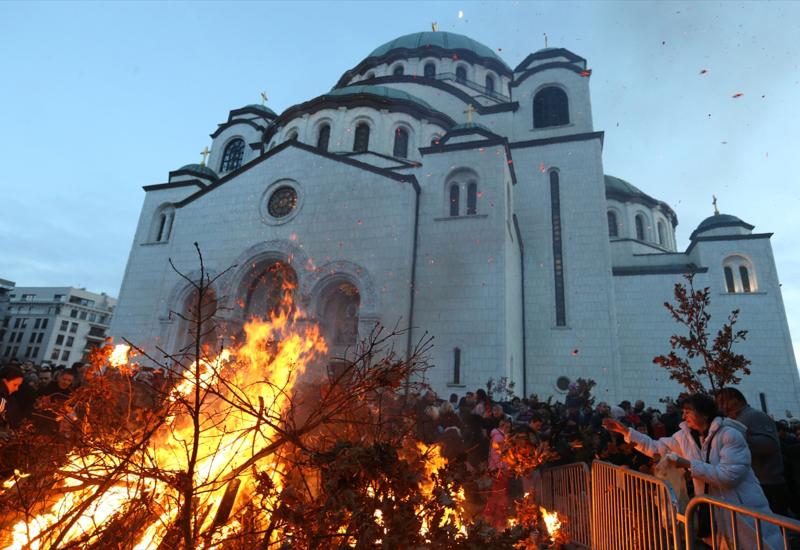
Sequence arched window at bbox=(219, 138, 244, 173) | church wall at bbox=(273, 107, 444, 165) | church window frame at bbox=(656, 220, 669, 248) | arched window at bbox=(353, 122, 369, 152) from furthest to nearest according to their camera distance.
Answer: church window frame at bbox=(656, 220, 669, 248)
arched window at bbox=(219, 138, 244, 173)
arched window at bbox=(353, 122, 369, 152)
church wall at bbox=(273, 107, 444, 165)

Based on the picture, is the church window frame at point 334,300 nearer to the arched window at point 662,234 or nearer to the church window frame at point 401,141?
the church window frame at point 401,141

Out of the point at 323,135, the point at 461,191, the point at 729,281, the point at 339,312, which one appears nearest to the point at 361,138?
the point at 323,135

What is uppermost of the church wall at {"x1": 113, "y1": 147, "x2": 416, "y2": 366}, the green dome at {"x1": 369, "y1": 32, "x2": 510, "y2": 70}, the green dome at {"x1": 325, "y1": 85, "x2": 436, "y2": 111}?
the green dome at {"x1": 369, "y1": 32, "x2": 510, "y2": 70}

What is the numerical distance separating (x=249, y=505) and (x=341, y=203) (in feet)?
47.1

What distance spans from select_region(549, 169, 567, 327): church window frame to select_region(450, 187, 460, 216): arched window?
17.7ft

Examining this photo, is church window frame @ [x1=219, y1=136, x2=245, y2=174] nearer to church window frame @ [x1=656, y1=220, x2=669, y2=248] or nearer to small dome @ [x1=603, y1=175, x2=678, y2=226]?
small dome @ [x1=603, y1=175, x2=678, y2=226]

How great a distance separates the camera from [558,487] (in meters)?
6.39

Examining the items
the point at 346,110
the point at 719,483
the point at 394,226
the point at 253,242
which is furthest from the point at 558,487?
the point at 346,110

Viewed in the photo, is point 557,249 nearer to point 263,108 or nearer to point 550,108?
point 550,108

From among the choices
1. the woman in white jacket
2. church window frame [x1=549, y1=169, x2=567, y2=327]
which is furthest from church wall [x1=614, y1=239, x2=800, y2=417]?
the woman in white jacket

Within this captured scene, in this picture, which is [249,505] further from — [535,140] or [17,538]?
[535,140]

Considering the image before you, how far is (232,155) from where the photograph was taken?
1096 inches

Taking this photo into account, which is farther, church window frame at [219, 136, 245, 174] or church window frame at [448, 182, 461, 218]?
church window frame at [219, 136, 245, 174]

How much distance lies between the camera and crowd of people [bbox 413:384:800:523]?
12.5 ft
